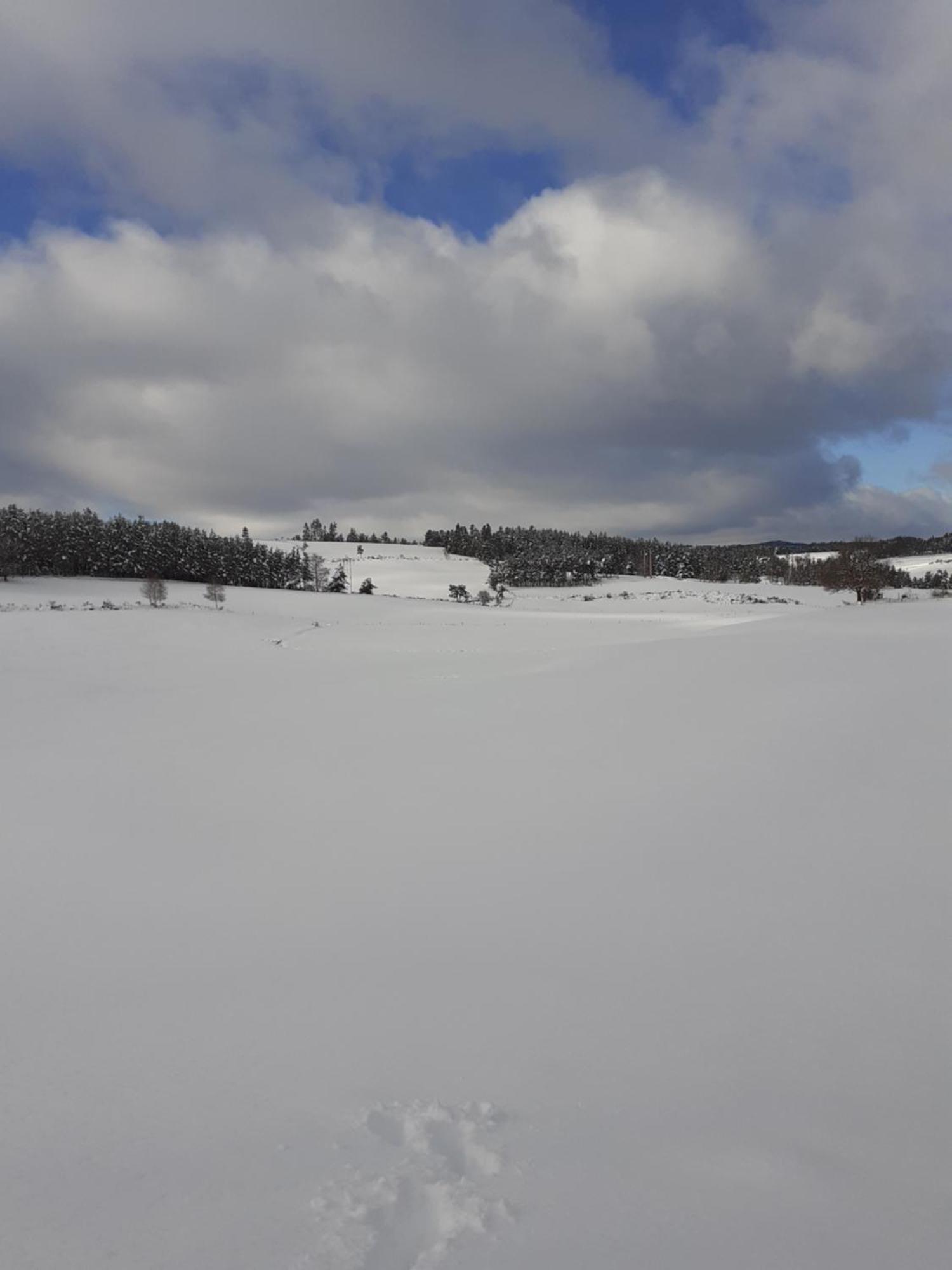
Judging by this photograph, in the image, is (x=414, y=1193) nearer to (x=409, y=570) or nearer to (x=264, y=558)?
(x=264, y=558)

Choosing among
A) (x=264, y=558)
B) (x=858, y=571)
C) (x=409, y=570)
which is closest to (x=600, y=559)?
(x=409, y=570)

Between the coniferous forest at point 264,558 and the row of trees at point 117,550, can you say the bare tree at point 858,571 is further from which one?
the row of trees at point 117,550

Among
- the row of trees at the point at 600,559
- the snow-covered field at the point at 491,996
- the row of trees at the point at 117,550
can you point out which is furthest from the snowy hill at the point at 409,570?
the snow-covered field at the point at 491,996

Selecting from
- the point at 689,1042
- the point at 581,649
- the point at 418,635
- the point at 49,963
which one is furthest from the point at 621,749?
the point at 418,635

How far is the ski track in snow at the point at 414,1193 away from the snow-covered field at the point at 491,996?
17 mm

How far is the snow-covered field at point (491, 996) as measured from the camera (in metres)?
3.28

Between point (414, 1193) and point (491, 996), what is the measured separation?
1843 mm

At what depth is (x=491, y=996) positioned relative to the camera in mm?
5199

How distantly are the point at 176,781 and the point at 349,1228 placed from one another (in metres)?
9.01

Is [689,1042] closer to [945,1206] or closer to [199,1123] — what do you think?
[945,1206]

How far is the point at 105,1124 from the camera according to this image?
3.91m

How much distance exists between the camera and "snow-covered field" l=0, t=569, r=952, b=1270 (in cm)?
328

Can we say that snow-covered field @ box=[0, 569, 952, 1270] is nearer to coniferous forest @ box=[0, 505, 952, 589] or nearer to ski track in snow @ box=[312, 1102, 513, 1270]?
ski track in snow @ box=[312, 1102, 513, 1270]

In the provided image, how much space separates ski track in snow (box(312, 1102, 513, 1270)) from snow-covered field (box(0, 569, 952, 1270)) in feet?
0.06
